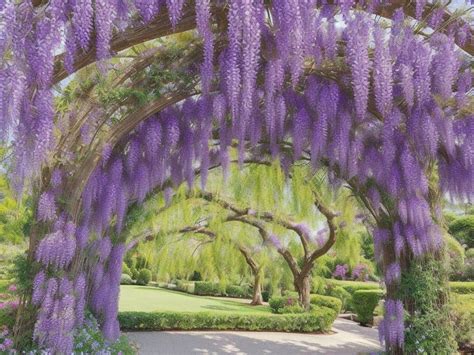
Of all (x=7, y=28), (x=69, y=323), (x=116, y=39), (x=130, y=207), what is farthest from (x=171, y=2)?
(x=130, y=207)

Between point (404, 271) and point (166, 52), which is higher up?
point (166, 52)

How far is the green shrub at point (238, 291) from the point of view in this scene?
2039 cm

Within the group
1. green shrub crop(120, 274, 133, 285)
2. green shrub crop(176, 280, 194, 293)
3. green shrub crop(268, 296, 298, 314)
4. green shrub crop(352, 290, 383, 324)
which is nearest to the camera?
green shrub crop(268, 296, 298, 314)

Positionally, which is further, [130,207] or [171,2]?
[130,207]

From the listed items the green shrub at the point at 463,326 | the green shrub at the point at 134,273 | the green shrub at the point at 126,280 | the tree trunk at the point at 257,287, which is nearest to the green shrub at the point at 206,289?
the green shrub at the point at 126,280

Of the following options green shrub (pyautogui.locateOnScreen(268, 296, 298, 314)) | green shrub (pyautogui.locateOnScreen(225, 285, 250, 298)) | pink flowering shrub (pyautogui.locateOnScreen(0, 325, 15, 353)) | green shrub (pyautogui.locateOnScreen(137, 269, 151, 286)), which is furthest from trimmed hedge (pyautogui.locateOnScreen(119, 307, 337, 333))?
green shrub (pyautogui.locateOnScreen(137, 269, 151, 286))

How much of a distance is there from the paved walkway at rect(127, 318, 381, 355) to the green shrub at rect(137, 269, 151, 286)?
15282 millimetres

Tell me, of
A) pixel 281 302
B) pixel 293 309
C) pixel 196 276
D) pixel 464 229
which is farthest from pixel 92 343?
pixel 196 276

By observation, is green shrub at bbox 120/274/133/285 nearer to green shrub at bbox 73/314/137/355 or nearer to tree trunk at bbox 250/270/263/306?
tree trunk at bbox 250/270/263/306

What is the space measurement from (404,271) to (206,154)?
2808 millimetres

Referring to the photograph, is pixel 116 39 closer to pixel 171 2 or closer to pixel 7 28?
pixel 171 2

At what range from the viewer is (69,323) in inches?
140

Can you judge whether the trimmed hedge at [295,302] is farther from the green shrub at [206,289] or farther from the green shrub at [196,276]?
the green shrub at [196,276]

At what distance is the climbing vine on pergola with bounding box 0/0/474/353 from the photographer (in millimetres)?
2861
